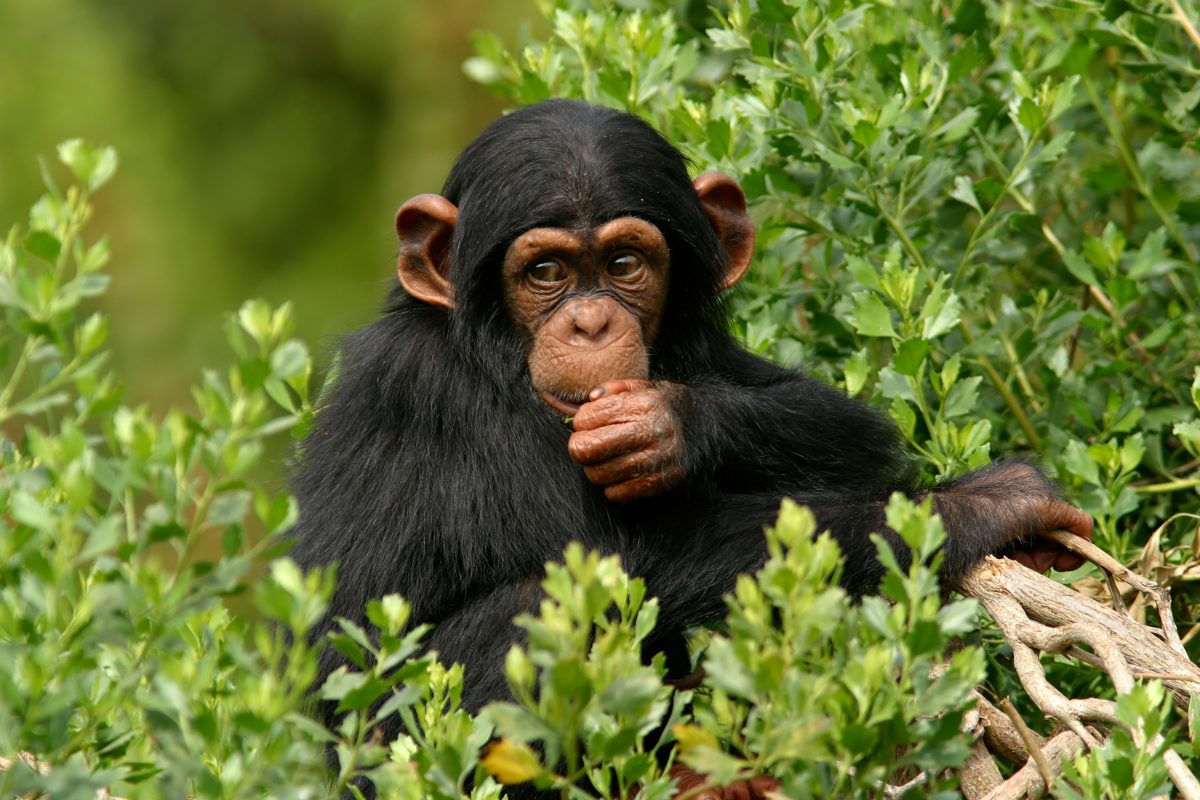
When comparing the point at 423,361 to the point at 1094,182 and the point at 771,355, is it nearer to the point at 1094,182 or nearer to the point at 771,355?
the point at 771,355

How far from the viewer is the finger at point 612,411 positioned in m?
3.88

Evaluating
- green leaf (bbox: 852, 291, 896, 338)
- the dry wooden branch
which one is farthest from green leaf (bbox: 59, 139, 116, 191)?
green leaf (bbox: 852, 291, 896, 338)

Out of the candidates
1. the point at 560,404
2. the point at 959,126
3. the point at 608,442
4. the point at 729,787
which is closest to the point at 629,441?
the point at 608,442

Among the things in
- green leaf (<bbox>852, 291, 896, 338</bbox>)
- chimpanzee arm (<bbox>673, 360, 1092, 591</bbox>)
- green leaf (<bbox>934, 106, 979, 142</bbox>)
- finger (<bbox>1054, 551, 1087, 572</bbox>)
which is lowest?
finger (<bbox>1054, 551, 1087, 572</bbox>)

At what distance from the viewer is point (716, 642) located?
242 centimetres

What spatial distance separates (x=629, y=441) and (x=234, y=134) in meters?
12.0

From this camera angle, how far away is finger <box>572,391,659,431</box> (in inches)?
153

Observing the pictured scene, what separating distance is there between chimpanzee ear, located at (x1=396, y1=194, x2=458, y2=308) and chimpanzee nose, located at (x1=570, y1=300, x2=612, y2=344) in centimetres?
43

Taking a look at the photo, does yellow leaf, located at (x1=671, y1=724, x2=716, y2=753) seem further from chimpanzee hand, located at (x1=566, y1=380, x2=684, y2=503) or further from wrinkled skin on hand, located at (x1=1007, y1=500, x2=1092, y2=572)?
wrinkled skin on hand, located at (x1=1007, y1=500, x2=1092, y2=572)

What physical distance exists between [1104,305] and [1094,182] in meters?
0.45

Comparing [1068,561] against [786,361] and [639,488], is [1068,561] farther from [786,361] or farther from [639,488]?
[786,361]

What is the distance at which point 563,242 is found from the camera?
4.21m

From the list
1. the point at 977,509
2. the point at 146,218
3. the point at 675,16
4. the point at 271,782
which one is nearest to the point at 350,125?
the point at 146,218

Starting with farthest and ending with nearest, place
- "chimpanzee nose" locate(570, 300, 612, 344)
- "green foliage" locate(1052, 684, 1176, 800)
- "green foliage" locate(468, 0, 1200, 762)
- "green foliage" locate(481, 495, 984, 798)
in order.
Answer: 1. "green foliage" locate(468, 0, 1200, 762)
2. "chimpanzee nose" locate(570, 300, 612, 344)
3. "green foliage" locate(1052, 684, 1176, 800)
4. "green foliage" locate(481, 495, 984, 798)
